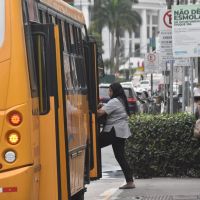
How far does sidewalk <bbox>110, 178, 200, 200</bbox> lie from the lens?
12.0 m

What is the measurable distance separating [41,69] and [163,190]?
5525 millimetres

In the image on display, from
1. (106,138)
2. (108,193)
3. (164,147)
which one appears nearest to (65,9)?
(106,138)

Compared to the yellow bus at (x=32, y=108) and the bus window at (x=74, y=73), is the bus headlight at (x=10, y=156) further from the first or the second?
the bus window at (x=74, y=73)

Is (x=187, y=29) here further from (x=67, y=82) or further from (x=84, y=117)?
(x=67, y=82)

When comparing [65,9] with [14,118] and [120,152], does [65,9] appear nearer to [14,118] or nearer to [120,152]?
[14,118]

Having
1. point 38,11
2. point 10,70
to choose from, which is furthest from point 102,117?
point 10,70

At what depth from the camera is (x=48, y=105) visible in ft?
25.3

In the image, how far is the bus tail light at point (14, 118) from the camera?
23.9 feet

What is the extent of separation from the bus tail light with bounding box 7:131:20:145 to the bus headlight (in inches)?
3.8

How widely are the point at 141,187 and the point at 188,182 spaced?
1.01 m

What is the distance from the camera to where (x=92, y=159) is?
1168 centimetres

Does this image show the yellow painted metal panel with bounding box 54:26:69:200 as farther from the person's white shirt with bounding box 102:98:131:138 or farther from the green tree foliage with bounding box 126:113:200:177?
the green tree foliage with bounding box 126:113:200:177

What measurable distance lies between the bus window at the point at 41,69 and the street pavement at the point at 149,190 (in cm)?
445

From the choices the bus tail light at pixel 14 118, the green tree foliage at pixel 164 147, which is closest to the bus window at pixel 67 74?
the bus tail light at pixel 14 118
